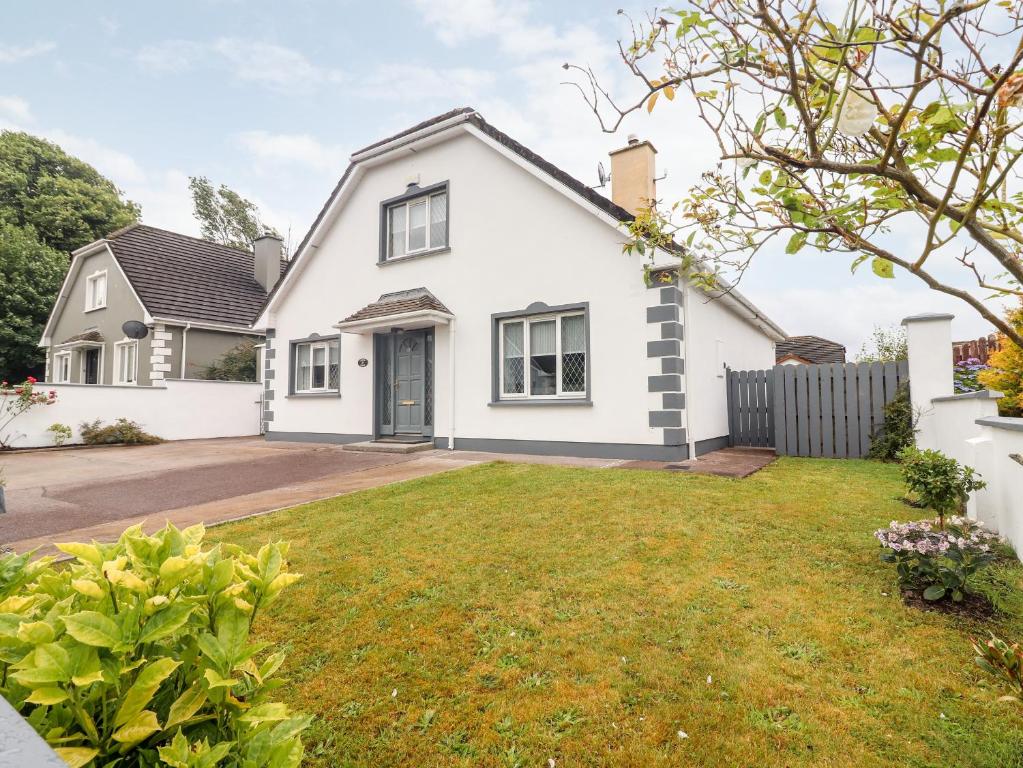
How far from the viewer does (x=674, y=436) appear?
8.77 m

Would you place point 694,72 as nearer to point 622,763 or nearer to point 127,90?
point 622,763

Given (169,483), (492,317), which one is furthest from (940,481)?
(169,483)

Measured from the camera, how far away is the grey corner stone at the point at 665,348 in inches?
345

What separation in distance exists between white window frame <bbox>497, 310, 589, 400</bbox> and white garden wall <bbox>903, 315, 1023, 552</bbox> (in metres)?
5.13

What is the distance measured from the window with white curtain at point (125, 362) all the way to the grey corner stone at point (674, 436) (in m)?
18.3

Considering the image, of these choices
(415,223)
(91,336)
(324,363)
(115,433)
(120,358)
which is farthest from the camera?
(91,336)

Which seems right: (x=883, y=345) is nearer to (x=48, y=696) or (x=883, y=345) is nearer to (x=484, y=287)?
(x=484, y=287)

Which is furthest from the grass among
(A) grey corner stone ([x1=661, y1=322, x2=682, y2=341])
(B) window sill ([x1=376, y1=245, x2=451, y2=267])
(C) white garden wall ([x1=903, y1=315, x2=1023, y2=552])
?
(B) window sill ([x1=376, y1=245, x2=451, y2=267])

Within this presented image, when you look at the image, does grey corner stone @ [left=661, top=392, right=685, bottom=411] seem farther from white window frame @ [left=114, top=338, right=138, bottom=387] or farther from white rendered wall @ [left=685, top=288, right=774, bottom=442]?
white window frame @ [left=114, top=338, right=138, bottom=387]

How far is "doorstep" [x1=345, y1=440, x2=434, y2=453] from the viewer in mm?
10766

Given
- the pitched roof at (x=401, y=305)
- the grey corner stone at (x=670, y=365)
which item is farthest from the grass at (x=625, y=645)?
the pitched roof at (x=401, y=305)

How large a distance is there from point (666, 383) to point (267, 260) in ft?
63.6

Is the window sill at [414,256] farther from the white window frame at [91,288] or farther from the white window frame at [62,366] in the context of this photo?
the white window frame at [62,366]

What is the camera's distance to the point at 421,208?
12.2 m
